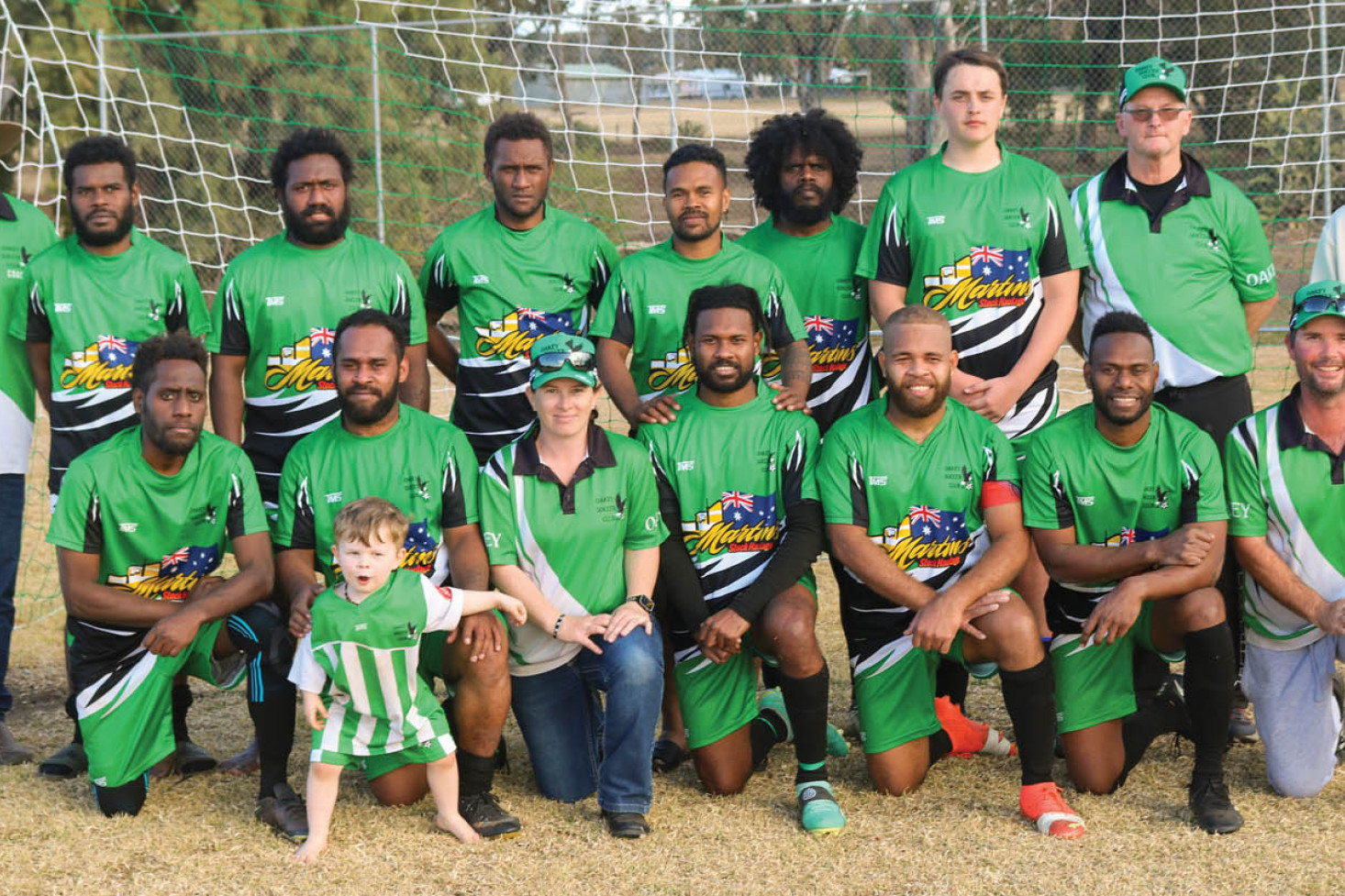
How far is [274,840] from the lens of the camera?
14.6 ft

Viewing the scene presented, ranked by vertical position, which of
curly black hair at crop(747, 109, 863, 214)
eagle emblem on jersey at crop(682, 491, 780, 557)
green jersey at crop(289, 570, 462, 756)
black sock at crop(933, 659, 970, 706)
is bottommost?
black sock at crop(933, 659, 970, 706)

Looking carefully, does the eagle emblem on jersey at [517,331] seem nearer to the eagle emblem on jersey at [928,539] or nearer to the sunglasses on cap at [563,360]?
the sunglasses on cap at [563,360]

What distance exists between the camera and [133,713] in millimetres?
4754

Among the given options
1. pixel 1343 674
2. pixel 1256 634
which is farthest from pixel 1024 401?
pixel 1343 674

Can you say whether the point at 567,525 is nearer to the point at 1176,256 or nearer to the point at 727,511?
the point at 727,511

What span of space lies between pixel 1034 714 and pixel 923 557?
2.01 ft

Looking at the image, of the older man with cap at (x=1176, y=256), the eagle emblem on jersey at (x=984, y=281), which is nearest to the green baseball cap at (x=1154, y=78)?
the older man with cap at (x=1176, y=256)

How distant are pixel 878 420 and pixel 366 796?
213 centimetres

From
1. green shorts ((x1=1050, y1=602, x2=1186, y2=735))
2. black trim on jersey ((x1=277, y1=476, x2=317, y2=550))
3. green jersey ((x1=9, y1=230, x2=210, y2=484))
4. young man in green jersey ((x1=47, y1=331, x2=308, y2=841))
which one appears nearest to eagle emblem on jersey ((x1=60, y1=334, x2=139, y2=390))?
green jersey ((x1=9, y1=230, x2=210, y2=484))

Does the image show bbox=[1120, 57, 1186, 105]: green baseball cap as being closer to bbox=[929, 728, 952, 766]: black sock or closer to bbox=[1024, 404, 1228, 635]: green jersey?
bbox=[1024, 404, 1228, 635]: green jersey

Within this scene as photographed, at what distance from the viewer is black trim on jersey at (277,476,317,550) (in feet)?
15.6

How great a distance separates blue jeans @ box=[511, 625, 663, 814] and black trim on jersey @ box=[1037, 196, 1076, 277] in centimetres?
193

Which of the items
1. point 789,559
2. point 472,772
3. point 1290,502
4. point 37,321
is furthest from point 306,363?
point 1290,502

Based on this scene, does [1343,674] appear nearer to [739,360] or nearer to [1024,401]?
[1024,401]
